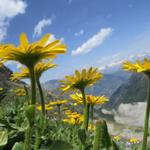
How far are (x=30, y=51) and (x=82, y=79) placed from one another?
1.50 m

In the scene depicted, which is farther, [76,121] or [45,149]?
[76,121]

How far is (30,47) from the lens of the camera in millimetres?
3109

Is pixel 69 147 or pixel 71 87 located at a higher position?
pixel 71 87

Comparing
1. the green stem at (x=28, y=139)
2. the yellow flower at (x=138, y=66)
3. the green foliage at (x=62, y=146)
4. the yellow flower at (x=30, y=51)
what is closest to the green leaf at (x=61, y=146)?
the green foliage at (x=62, y=146)

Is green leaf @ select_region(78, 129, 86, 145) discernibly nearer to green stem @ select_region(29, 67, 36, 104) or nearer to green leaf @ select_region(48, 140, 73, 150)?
green leaf @ select_region(48, 140, 73, 150)

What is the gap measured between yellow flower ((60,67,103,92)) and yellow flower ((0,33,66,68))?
4.17 feet

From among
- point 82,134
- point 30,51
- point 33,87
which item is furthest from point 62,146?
point 30,51

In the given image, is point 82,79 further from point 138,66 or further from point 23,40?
point 23,40

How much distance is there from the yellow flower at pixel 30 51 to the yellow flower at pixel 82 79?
1.27m

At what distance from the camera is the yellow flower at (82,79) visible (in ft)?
14.9

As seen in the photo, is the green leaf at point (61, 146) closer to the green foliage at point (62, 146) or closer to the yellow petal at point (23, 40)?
the green foliage at point (62, 146)

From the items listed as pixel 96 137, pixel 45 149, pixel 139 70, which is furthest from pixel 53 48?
pixel 139 70

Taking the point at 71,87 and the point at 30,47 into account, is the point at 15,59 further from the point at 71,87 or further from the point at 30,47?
the point at 71,87

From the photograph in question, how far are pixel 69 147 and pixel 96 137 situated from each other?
0.64m
